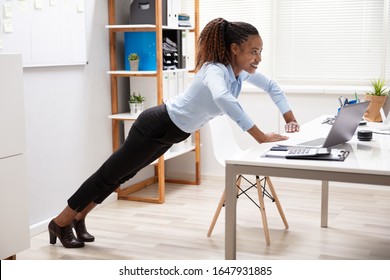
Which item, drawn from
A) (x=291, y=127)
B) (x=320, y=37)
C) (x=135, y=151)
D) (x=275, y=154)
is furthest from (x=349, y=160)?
(x=320, y=37)

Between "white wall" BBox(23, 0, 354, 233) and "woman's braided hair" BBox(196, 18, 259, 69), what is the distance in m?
1.36

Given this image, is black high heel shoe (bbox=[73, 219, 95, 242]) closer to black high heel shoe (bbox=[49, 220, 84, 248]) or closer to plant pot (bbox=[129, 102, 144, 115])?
black high heel shoe (bbox=[49, 220, 84, 248])

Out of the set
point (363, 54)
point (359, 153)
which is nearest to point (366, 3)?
point (363, 54)

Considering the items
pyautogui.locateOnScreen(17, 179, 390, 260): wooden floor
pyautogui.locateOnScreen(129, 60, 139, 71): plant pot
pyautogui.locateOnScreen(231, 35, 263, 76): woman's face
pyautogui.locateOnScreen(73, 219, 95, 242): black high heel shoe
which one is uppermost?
pyautogui.locateOnScreen(231, 35, 263, 76): woman's face

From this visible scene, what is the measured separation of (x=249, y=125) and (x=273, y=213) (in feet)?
5.64

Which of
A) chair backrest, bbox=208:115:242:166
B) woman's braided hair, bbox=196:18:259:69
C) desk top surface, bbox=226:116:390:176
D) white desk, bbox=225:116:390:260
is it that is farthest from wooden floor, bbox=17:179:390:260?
woman's braided hair, bbox=196:18:259:69

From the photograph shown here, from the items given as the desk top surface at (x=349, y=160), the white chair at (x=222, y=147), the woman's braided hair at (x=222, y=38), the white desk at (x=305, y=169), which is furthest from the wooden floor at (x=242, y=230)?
the woman's braided hair at (x=222, y=38)

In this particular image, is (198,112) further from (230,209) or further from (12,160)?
(12,160)

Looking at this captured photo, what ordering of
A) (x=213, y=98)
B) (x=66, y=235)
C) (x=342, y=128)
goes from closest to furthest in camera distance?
(x=213, y=98), (x=342, y=128), (x=66, y=235)

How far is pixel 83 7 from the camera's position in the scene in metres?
4.25

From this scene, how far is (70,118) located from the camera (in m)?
4.20

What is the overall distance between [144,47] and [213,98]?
205 cm

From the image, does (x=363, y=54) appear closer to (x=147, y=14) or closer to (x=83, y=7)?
(x=147, y=14)

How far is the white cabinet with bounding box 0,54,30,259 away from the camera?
119 inches
